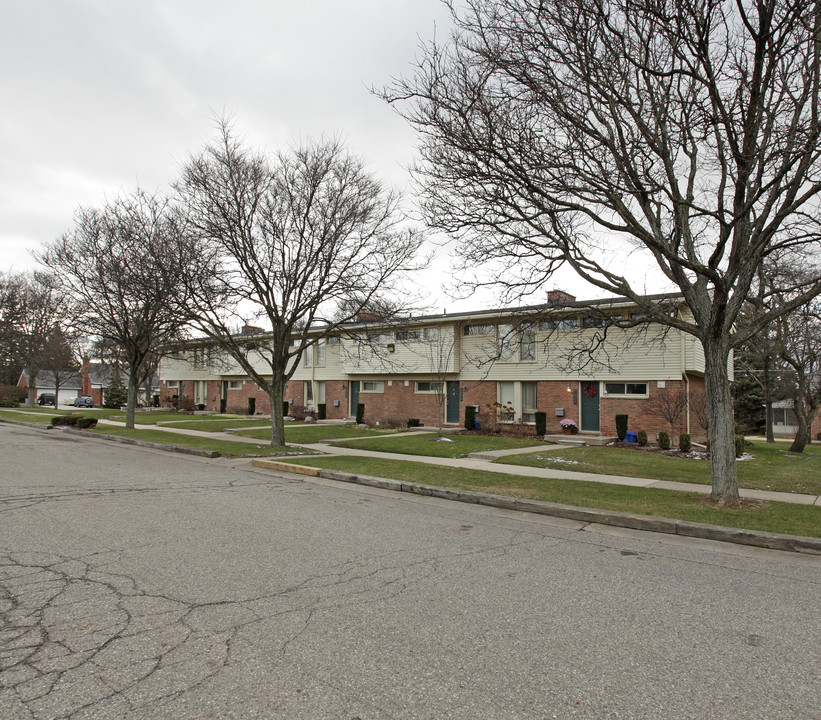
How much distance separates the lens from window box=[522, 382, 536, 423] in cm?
2578

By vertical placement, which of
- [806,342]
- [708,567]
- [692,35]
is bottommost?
[708,567]

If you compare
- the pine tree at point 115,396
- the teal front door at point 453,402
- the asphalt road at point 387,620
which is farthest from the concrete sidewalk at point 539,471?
the pine tree at point 115,396

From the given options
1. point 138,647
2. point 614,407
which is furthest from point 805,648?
point 614,407

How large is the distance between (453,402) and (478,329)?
3909 mm

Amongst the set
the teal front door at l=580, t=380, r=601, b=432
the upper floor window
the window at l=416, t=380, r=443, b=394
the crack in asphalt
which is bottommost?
the crack in asphalt

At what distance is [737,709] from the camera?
3.14 m

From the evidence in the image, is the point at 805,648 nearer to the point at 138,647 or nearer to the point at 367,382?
the point at 138,647

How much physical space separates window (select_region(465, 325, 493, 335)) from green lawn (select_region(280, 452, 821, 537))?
14.0m

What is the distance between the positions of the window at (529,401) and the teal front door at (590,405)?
2298mm

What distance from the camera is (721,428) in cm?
941

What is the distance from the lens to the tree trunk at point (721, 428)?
369 inches

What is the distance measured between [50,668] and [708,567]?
239 inches

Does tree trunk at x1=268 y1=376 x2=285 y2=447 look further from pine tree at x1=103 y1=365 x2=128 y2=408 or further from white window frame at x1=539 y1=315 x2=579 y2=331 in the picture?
pine tree at x1=103 y1=365 x2=128 y2=408

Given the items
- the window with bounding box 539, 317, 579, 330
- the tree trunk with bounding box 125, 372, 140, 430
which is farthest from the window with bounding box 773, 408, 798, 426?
the tree trunk with bounding box 125, 372, 140, 430
